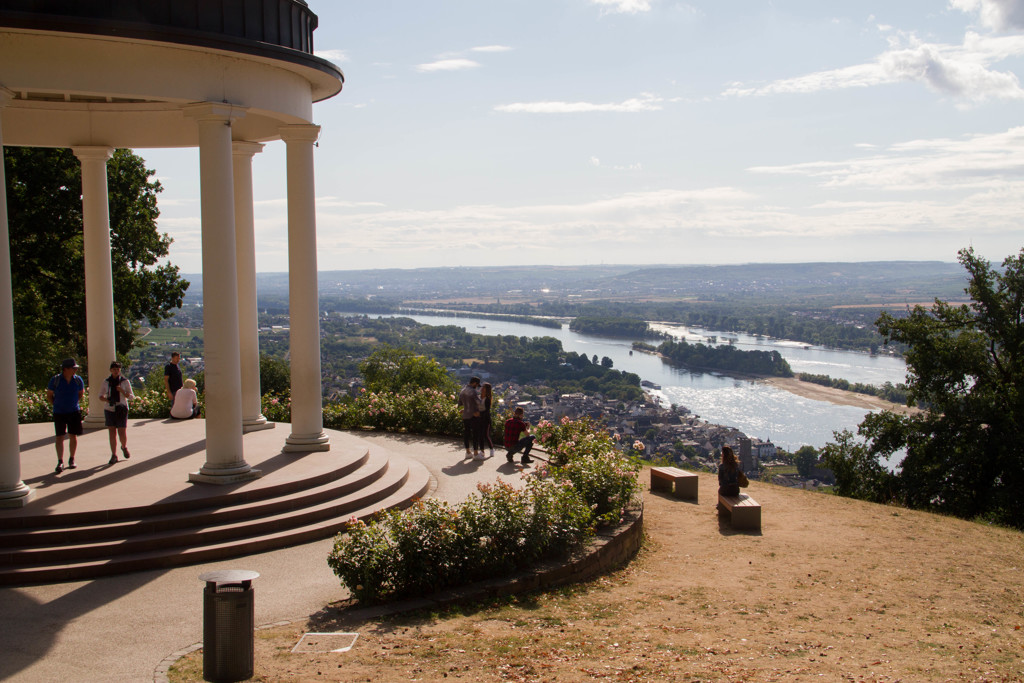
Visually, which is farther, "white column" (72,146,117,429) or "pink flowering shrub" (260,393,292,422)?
"pink flowering shrub" (260,393,292,422)

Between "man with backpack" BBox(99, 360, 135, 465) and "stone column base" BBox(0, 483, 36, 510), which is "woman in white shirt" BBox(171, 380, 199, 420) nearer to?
"man with backpack" BBox(99, 360, 135, 465)

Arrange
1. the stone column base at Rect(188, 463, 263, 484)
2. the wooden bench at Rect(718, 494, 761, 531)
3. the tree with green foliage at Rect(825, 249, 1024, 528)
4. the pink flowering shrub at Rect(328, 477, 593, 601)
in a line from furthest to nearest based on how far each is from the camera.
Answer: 1. the tree with green foliage at Rect(825, 249, 1024, 528)
2. the wooden bench at Rect(718, 494, 761, 531)
3. the stone column base at Rect(188, 463, 263, 484)
4. the pink flowering shrub at Rect(328, 477, 593, 601)

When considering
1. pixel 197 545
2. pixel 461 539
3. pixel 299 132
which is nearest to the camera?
pixel 461 539

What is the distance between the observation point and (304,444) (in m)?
14.3

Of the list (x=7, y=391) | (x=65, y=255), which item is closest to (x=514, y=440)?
Result: (x=7, y=391)

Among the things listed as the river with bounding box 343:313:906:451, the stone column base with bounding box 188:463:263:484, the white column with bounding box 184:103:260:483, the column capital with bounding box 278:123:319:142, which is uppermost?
the column capital with bounding box 278:123:319:142

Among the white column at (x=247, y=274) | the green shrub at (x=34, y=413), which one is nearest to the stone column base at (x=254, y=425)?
the white column at (x=247, y=274)

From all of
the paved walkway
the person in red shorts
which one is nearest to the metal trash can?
the paved walkway

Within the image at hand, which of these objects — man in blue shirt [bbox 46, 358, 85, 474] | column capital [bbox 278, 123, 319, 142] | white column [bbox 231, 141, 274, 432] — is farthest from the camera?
white column [bbox 231, 141, 274, 432]

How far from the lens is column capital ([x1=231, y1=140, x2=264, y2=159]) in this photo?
1589cm

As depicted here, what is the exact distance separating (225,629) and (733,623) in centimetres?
569

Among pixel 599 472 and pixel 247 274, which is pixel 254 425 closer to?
pixel 247 274

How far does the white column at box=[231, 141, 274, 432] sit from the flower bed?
25.0ft

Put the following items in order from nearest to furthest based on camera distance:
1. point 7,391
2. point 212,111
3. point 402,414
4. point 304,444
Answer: point 7,391 < point 212,111 < point 304,444 < point 402,414
